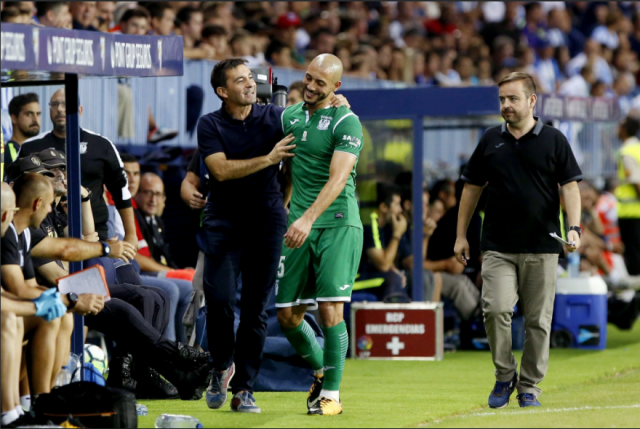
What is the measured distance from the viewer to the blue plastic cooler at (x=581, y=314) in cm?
1137

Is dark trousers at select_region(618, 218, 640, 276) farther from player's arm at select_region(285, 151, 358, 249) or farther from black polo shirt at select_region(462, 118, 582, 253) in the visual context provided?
player's arm at select_region(285, 151, 358, 249)

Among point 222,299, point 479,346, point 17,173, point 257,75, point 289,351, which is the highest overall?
point 257,75

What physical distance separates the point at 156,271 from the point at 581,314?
14.2ft

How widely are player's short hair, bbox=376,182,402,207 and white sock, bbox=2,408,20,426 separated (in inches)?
241

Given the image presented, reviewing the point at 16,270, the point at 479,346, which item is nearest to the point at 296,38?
the point at 479,346

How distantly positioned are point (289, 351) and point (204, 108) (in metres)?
4.49

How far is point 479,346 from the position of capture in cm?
1161

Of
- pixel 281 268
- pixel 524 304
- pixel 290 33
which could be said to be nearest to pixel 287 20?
pixel 290 33

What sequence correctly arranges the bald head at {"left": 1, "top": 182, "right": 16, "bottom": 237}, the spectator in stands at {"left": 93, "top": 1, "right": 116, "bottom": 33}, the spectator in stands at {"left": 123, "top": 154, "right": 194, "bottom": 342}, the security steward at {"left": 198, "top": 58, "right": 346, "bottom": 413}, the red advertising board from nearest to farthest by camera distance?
the bald head at {"left": 1, "top": 182, "right": 16, "bottom": 237} < the security steward at {"left": 198, "top": 58, "right": 346, "bottom": 413} < the spectator in stands at {"left": 123, "top": 154, "right": 194, "bottom": 342} < the red advertising board < the spectator in stands at {"left": 93, "top": 1, "right": 116, "bottom": 33}

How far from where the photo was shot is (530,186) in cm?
706

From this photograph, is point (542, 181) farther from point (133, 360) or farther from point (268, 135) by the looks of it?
point (133, 360)

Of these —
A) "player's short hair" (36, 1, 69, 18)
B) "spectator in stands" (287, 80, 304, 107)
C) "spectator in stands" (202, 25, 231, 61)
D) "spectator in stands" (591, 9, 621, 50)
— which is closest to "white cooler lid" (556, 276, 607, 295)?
"spectator in stands" (287, 80, 304, 107)

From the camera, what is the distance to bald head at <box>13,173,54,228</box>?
235 inches

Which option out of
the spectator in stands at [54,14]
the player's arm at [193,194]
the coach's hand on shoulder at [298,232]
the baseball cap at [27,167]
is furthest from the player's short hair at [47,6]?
the coach's hand on shoulder at [298,232]
